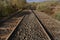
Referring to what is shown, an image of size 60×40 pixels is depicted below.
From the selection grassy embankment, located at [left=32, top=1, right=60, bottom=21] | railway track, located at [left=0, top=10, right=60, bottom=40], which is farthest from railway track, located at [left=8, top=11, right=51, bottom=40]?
grassy embankment, located at [left=32, top=1, right=60, bottom=21]

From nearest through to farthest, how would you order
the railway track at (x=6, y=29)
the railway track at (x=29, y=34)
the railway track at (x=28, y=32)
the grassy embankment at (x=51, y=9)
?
the railway track at (x=29, y=34)
the railway track at (x=28, y=32)
the railway track at (x=6, y=29)
the grassy embankment at (x=51, y=9)

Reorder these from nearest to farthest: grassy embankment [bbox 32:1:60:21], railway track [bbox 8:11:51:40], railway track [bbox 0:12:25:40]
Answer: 1. railway track [bbox 8:11:51:40]
2. railway track [bbox 0:12:25:40]
3. grassy embankment [bbox 32:1:60:21]

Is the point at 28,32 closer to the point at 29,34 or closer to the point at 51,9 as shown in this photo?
the point at 29,34

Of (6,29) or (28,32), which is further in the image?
(6,29)

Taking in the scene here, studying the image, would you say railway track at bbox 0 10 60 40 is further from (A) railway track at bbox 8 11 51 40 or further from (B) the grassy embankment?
(B) the grassy embankment

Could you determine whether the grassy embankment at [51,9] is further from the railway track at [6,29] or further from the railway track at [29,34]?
the railway track at [29,34]

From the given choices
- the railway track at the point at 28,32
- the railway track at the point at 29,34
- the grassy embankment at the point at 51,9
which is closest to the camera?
Answer: the railway track at the point at 29,34

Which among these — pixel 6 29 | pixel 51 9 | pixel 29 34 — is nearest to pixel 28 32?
pixel 29 34

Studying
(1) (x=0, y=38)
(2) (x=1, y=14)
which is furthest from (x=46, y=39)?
(2) (x=1, y=14)

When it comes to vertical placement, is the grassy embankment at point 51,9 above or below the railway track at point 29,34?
below

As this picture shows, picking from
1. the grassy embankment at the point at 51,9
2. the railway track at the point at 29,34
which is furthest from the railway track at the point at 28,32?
the grassy embankment at the point at 51,9

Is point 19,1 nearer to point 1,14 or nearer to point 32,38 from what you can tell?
point 1,14

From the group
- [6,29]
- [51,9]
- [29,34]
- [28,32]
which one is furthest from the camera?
[51,9]

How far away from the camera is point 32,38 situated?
9.75 metres
